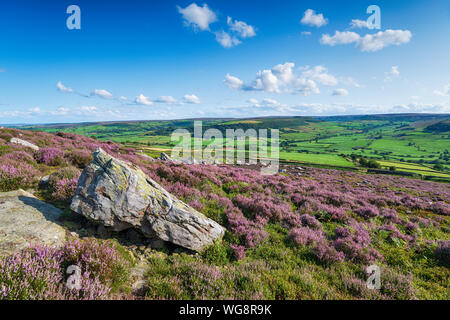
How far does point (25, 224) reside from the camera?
5.18 meters

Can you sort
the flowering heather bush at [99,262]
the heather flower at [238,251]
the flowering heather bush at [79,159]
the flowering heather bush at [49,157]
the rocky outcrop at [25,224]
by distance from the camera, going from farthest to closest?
the flowering heather bush at [79,159] < the flowering heather bush at [49,157] < the heather flower at [238,251] < the rocky outcrop at [25,224] < the flowering heather bush at [99,262]

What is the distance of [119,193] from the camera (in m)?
6.19

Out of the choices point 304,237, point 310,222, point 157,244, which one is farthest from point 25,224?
point 310,222

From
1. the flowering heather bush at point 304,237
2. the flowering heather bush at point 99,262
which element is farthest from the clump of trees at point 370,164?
→ the flowering heather bush at point 99,262

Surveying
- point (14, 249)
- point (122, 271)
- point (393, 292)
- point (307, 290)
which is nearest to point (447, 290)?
point (393, 292)

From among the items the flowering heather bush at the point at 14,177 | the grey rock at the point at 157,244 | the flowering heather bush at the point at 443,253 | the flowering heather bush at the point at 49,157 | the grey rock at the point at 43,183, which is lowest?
the flowering heather bush at the point at 443,253

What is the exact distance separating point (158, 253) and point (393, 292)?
7317mm

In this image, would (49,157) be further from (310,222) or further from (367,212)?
(367,212)

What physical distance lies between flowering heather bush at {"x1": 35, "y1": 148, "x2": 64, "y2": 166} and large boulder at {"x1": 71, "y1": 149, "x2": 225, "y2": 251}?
22.5 ft

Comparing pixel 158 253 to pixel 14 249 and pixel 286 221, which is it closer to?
pixel 14 249

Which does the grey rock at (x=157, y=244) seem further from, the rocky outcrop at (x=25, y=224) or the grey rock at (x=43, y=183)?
the grey rock at (x=43, y=183)

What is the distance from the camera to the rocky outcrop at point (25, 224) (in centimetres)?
459

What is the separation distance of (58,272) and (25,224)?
2.58m

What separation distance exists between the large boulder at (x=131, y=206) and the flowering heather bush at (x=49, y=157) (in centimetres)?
684
